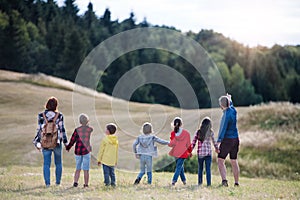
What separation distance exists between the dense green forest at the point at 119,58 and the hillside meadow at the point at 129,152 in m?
24.9

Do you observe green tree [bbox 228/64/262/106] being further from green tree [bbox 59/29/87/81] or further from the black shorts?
the black shorts

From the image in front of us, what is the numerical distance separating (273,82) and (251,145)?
6563cm

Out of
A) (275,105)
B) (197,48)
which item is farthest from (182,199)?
(197,48)

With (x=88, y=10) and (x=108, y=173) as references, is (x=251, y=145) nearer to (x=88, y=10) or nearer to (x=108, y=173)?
(x=108, y=173)

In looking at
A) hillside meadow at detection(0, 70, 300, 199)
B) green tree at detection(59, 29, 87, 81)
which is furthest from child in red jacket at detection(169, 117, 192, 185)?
green tree at detection(59, 29, 87, 81)

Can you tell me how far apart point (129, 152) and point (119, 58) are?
59.5 m

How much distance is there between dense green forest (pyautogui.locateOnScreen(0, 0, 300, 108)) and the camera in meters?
78.9

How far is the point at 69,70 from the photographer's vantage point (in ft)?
263

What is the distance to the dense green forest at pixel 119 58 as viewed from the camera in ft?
259

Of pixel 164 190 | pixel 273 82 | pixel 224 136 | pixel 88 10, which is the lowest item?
pixel 164 190

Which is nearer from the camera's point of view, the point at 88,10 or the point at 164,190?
the point at 164,190

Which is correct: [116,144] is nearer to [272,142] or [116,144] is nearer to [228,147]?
[228,147]

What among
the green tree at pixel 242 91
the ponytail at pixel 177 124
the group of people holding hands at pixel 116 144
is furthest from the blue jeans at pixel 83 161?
the green tree at pixel 242 91

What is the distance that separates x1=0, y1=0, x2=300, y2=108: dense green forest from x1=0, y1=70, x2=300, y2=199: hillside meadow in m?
24.9
